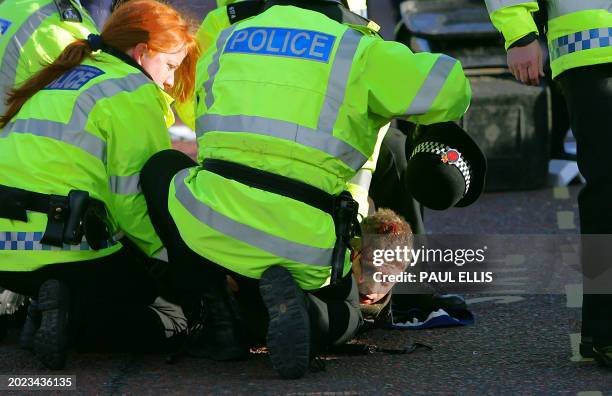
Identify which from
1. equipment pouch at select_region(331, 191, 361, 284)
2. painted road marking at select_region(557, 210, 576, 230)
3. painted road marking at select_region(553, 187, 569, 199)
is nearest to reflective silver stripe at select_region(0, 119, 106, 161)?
equipment pouch at select_region(331, 191, 361, 284)

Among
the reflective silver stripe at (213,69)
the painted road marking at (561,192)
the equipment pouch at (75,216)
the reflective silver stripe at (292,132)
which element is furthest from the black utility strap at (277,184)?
the painted road marking at (561,192)

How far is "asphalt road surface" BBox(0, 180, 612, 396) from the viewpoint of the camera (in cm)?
363

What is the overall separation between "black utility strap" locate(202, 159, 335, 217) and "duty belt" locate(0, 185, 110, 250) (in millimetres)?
448

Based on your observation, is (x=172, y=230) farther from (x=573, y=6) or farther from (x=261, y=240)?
(x=573, y=6)

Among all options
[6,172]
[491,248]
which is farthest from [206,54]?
[491,248]

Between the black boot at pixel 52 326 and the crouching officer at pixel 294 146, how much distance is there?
39cm

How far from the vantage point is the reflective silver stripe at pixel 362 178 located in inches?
168

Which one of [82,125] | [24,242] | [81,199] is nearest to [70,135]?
[82,125]

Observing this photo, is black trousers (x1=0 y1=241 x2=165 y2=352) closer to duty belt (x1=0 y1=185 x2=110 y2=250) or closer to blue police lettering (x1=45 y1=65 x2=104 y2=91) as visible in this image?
duty belt (x1=0 y1=185 x2=110 y2=250)

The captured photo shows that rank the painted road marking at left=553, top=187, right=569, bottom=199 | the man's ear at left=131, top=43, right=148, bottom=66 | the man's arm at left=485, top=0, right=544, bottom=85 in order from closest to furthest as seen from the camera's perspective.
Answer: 1. the man's arm at left=485, top=0, right=544, bottom=85
2. the man's ear at left=131, top=43, right=148, bottom=66
3. the painted road marking at left=553, top=187, right=569, bottom=199

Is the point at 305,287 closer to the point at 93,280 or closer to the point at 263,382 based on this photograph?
the point at 263,382

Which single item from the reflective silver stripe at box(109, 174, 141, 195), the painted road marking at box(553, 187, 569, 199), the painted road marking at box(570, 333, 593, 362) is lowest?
the painted road marking at box(553, 187, 569, 199)

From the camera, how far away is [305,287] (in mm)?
3787

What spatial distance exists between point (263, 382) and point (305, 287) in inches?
11.9
